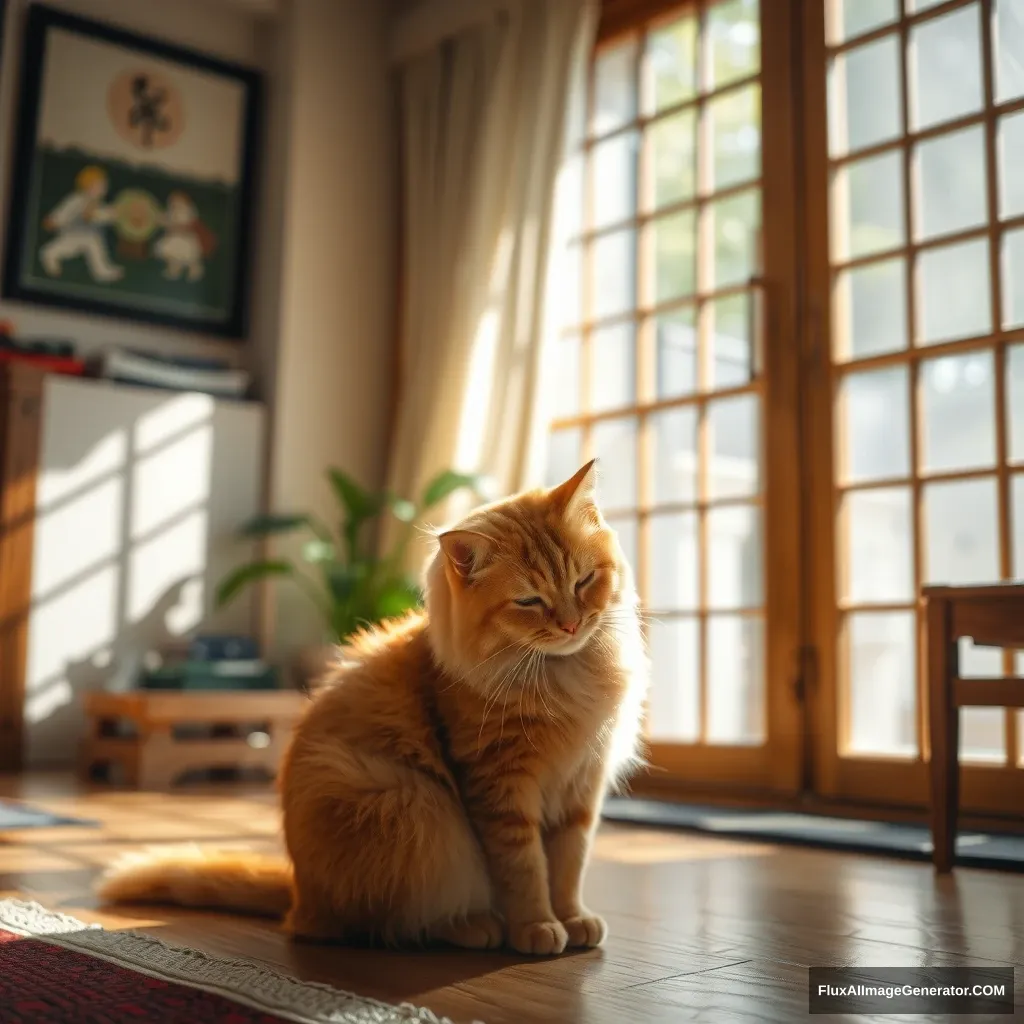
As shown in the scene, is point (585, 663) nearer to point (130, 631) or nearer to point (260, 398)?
point (130, 631)

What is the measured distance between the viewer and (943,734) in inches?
83.8

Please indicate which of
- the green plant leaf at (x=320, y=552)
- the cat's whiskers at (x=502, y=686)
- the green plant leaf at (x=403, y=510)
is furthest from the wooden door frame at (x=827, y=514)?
the cat's whiskers at (x=502, y=686)

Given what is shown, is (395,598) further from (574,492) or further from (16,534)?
(574,492)

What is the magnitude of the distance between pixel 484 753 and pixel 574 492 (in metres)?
0.36

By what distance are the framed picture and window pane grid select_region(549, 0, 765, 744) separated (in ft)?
4.93

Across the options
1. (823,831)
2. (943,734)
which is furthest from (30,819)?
(943,734)

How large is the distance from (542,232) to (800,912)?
269cm

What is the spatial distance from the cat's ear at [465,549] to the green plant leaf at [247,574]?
260 centimetres

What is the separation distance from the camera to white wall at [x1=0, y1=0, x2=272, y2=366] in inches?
160

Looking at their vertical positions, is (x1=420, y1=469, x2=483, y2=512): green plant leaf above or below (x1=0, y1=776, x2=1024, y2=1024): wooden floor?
above

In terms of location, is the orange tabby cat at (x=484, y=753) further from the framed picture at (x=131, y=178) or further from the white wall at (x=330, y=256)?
the framed picture at (x=131, y=178)

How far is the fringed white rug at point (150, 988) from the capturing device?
44.1 inches

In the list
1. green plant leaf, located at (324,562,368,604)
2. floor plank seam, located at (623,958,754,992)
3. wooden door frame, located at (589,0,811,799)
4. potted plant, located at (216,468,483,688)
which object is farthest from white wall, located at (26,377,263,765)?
floor plank seam, located at (623,958,754,992)

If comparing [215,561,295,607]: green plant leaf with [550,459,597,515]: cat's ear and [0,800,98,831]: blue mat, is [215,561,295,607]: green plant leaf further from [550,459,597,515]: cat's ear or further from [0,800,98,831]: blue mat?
[550,459,597,515]: cat's ear
